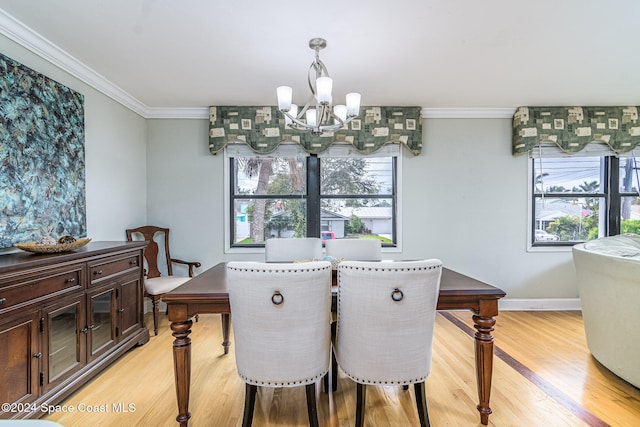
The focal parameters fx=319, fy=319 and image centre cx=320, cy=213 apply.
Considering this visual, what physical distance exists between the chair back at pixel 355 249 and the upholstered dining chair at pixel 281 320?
3.65 ft

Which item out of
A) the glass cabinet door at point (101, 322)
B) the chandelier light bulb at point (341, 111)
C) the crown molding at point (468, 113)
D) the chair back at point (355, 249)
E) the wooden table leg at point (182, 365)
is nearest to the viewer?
the wooden table leg at point (182, 365)

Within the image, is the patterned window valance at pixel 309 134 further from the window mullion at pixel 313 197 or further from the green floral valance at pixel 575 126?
the green floral valance at pixel 575 126

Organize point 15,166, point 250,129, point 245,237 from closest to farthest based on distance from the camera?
point 15,166 < point 250,129 < point 245,237

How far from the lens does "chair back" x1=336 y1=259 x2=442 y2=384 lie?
1477mm

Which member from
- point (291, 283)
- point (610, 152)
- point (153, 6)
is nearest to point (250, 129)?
point (153, 6)

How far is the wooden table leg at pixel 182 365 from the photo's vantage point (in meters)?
1.70

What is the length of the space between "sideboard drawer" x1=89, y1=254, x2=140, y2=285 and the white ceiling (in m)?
1.56

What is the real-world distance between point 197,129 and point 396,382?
3.31 m

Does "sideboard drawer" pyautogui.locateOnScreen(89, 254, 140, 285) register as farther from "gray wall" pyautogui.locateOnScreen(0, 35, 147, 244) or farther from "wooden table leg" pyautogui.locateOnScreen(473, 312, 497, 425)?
Result: "wooden table leg" pyautogui.locateOnScreen(473, 312, 497, 425)

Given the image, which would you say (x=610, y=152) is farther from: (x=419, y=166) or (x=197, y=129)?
(x=197, y=129)

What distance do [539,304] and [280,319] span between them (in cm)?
360

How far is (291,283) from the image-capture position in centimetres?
144

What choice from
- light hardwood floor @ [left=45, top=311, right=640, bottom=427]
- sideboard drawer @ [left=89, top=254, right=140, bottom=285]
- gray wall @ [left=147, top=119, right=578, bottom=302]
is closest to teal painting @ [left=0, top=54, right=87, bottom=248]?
sideboard drawer @ [left=89, top=254, right=140, bottom=285]

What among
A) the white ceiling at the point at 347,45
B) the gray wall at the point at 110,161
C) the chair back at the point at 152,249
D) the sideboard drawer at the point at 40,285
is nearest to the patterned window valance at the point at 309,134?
the white ceiling at the point at 347,45
